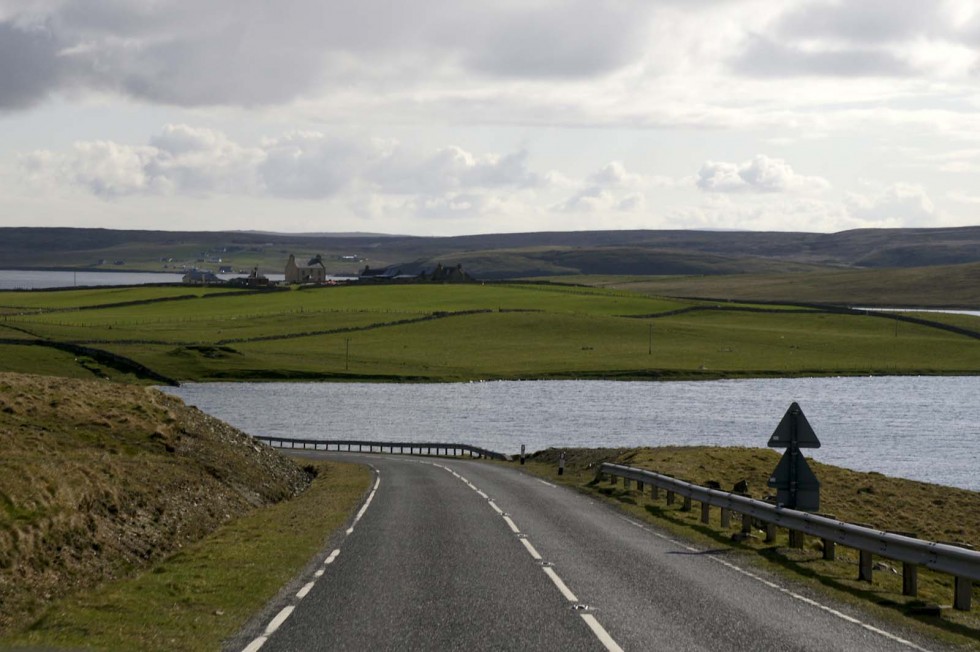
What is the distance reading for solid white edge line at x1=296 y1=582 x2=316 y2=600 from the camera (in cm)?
1774

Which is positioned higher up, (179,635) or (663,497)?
(179,635)

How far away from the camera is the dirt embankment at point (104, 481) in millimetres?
19891

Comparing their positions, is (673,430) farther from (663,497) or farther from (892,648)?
(892,648)

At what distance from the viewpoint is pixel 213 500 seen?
3080 centimetres

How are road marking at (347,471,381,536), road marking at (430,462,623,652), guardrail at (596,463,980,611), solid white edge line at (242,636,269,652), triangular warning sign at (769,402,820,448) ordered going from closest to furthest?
solid white edge line at (242,636,269,652) → road marking at (430,462,623,652) → guardrail at (596,463,980,611) → triangular warning sign at (769,402,820,448) → road marking at (347,471,381,536)

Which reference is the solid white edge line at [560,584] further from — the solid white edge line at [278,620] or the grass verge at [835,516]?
the grass verge at [835,516]

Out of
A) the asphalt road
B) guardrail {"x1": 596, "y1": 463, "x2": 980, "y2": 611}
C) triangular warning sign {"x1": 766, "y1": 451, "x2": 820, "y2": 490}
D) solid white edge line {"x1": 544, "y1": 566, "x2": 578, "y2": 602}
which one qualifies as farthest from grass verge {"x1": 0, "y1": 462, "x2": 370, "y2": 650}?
triangular warning sign {"x1": 766, "y1": 451, "x2": 820, "y2": 490}

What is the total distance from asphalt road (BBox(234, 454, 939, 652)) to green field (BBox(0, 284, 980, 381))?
90080mm

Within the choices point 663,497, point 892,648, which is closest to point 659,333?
point 663,497

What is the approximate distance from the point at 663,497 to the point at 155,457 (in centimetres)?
1649

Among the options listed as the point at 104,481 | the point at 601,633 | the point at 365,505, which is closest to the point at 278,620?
the point at 601,633

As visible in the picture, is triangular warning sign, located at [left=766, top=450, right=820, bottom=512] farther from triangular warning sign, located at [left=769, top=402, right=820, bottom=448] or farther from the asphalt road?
the asphalt road

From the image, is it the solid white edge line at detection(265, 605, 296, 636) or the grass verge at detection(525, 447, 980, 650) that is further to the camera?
the grass verge at detection(525, 447, 980, 650)

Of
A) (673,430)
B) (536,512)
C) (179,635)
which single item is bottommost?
(673,430)
